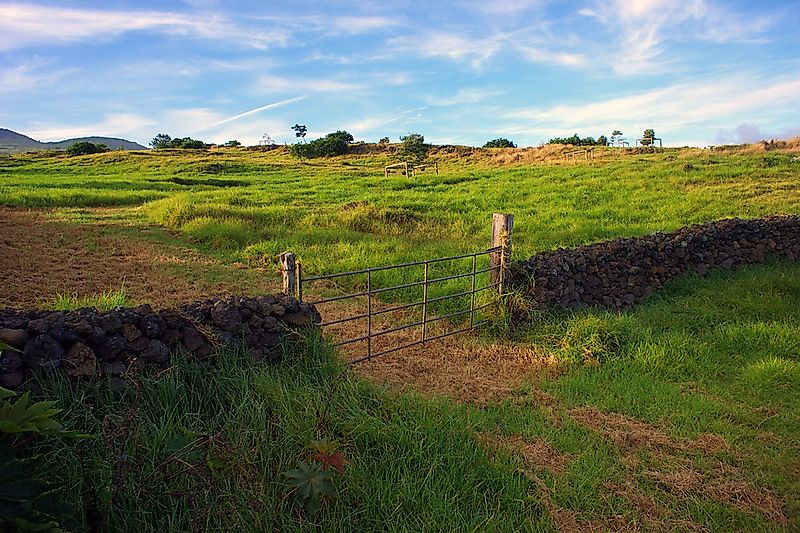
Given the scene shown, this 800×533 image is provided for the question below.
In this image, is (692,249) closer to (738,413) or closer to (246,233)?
(738,413)

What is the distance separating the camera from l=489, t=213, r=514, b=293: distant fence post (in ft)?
23.5

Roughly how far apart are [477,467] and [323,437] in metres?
1.12

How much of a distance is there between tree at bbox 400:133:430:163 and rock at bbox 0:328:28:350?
6046cm

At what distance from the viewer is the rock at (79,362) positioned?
3.44m

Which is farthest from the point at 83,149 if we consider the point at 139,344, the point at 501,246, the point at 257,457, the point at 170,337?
the point at 257,457

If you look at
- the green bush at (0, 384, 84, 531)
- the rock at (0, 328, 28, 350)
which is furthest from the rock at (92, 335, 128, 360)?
the green bush at (0, 384, 84, 531)

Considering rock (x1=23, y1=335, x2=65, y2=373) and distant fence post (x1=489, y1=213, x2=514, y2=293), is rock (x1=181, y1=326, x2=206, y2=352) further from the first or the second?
distant fence post (x1=489, y1=213, x2=514, y2=293)

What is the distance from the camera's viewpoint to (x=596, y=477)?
3.85m

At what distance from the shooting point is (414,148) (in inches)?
2616

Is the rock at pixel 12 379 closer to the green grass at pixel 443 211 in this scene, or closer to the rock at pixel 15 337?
the rock at pixel 15 337

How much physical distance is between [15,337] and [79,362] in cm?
40

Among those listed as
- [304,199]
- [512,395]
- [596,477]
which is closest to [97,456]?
[596,477]

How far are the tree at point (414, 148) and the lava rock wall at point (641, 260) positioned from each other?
53.6m

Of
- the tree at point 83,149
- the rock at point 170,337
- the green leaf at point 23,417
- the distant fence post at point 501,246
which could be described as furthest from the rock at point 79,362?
the tree at point 83,149
